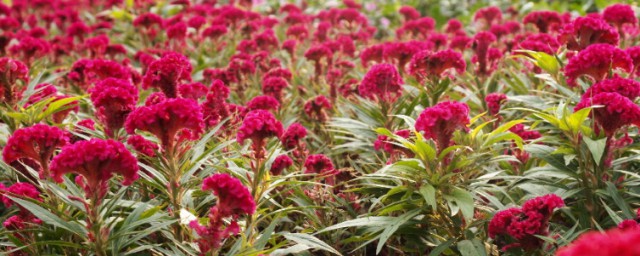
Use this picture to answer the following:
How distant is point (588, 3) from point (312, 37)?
152 inches

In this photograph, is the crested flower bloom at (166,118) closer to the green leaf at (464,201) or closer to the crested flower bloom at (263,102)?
the green leaf at (464,201)

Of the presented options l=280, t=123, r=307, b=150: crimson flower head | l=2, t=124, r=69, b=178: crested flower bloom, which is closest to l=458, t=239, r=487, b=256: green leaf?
l=280, t=123, r=307, b=150: crimson flower head

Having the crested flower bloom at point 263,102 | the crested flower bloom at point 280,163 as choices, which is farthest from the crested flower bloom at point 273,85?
the crested flower bloom at point 280,163

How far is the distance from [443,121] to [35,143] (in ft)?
5.23

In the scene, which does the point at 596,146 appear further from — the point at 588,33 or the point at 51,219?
the point at 51,219

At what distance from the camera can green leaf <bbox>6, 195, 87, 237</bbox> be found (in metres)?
2.46

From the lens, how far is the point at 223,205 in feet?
7.72

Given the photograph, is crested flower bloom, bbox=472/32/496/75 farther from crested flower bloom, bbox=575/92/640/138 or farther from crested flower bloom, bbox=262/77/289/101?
crested flower bloom, bbox=575/92/640/138

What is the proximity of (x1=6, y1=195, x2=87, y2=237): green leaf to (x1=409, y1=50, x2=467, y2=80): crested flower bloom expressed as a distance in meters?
2.14

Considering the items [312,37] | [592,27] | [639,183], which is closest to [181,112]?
[639,183]

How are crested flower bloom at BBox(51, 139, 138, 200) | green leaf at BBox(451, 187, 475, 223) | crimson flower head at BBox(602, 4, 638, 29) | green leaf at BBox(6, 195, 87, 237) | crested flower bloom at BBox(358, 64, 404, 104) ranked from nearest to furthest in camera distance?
1. crested flower bloom at BBox(51, 139, 138, 200)
2. green leaf at BBox(6, 195, 87, 237)
3. green leaf at BBox(451, 187, 475, 223)
4. crested flower bloom at BBox(358, 64, 404, 104)
5. crimson flower head at BBox(602, 4, 638, 29)

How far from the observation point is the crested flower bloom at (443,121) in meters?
2.69

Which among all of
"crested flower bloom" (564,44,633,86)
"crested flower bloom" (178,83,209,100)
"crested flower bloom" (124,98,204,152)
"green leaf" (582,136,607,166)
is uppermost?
"crested flower bloom" (124,98,204,152)

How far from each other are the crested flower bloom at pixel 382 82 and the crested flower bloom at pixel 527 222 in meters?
1.31
